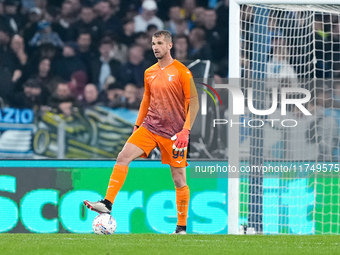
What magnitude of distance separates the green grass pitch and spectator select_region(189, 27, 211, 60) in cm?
363

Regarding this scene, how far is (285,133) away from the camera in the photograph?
29.2ft

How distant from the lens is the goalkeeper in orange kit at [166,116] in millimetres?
6891

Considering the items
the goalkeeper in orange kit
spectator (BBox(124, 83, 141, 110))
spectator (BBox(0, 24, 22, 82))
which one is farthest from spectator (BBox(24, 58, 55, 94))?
the goalkeeper in orange kit

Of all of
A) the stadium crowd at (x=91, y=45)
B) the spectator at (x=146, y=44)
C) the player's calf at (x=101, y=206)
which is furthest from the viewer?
the spectator at (x=146, y=44)

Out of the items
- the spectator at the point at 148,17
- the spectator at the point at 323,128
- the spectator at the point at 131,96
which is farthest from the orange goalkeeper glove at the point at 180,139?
the spectator at the point at 148,17

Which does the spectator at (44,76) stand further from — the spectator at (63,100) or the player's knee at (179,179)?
the player's knee at (179,179)

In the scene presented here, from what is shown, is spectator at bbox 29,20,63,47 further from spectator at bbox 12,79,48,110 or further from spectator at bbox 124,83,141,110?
spectator at bbox 124,83,141,110

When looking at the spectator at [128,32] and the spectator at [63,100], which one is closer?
the spectator at [63,100]

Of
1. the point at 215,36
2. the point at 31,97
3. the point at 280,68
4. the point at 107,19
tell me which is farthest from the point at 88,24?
the point at 280,68

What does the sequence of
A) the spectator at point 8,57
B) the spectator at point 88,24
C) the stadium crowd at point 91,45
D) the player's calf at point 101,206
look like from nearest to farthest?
the player's calf at point 101,206 < the stadium crowd at point 91,45 < the spectator at point 8,57 < the spectator at point 88,24

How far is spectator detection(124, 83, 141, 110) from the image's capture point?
9.76m

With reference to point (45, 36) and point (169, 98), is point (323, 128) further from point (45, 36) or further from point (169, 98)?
point (45, 36)

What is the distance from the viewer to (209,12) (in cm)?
Result: 1019

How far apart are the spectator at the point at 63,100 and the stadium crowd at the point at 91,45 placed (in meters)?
0.01
